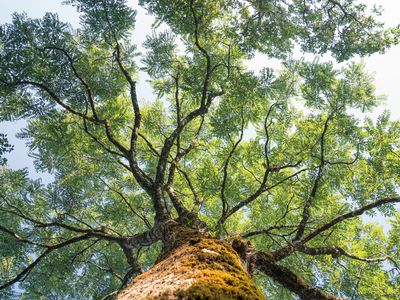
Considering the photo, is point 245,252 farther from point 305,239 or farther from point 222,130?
point 222,130

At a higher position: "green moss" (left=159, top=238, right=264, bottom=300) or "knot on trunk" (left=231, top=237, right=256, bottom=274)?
"knot on trunk" (left=231, top=237, right=256, bottom=274)

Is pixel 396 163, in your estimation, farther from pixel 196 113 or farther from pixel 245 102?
pixel 196 113

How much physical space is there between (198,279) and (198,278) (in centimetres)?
3

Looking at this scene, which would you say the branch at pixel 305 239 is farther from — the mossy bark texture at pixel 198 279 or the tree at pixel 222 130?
the mossy bark texture at pixel 198 279

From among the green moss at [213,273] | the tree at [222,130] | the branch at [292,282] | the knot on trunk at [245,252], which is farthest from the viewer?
the tree at [222,130]

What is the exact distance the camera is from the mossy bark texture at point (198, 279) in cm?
151

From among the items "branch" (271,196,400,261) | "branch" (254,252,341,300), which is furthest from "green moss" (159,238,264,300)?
"branch" (271,196,400,261)

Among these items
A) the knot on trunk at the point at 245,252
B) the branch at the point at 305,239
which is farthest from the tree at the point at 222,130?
the knot on trunk at the point at 245,252

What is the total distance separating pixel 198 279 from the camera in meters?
1.63

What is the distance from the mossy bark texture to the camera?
151 cm

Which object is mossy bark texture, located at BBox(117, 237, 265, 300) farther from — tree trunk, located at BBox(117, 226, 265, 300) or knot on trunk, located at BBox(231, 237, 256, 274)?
knot on trunk, located at BBox(231, 237, 256, 274)

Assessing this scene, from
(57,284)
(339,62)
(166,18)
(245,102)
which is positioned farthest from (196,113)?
(57,284)

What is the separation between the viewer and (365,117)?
6062mm

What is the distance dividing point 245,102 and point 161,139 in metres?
3.10
